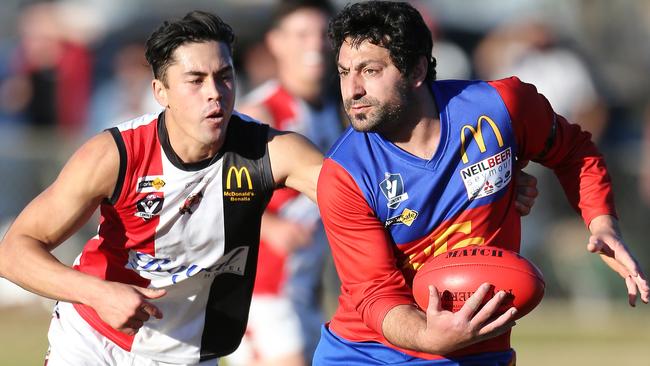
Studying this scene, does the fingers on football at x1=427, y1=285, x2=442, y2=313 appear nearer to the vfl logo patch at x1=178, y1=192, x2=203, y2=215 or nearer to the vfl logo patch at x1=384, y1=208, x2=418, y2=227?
the vfl logo patch at x1=384, y1=208, x2=418, y2=227

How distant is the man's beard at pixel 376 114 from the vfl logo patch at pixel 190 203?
1063 millimetres

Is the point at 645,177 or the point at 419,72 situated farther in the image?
the point at 645,177

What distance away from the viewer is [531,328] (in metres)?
13.5

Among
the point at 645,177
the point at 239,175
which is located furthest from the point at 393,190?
the point at 645,177

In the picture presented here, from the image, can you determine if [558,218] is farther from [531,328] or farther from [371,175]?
[371,175]

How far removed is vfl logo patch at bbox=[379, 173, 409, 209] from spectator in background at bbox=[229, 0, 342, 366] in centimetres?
245

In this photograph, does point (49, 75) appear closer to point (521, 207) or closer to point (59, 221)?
point (59, 221)

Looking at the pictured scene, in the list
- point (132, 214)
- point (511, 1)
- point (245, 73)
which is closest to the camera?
point (132, 214)

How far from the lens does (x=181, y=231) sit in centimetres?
625

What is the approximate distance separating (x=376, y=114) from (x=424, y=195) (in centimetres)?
43

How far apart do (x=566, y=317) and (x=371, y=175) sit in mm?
9195

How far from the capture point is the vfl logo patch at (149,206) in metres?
6.15

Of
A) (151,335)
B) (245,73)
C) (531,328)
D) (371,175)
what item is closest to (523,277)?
(371,175)

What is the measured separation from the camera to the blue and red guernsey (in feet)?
18.3
